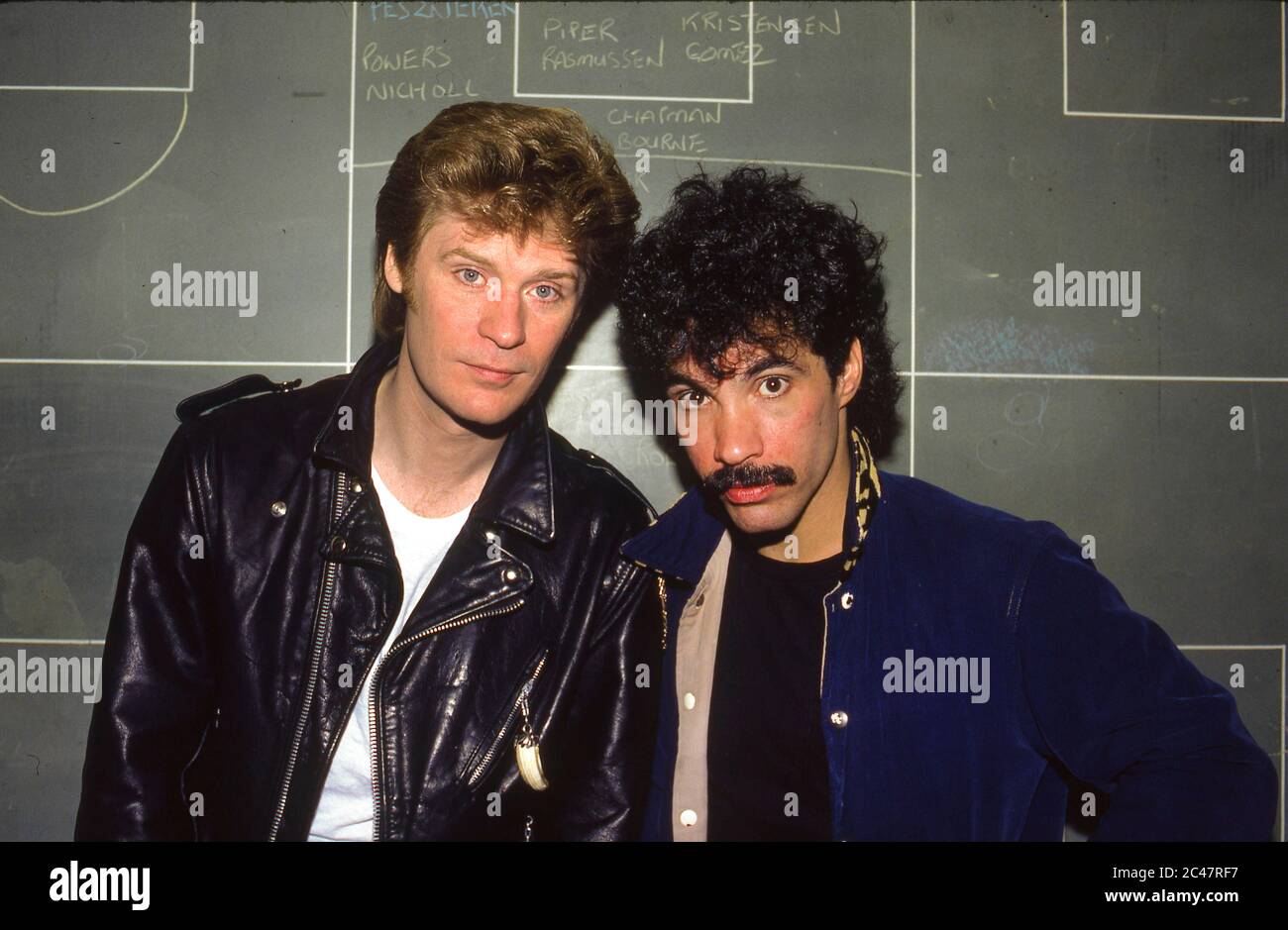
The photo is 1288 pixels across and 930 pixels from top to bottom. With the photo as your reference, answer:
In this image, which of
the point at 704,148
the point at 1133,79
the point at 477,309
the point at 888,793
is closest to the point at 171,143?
the point at 477,309

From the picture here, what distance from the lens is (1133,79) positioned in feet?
6.53

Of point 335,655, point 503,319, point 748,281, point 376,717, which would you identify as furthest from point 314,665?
point 748,281

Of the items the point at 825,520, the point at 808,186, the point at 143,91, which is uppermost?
the point at 143,91

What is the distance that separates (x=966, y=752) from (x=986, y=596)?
0.89 ft

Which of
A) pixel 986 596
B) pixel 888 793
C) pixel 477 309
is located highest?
→ pixel 477 309

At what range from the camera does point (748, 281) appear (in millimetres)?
1486

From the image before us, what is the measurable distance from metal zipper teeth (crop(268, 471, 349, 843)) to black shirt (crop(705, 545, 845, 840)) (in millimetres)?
664

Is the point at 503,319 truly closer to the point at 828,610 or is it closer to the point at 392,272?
the point at 392,272

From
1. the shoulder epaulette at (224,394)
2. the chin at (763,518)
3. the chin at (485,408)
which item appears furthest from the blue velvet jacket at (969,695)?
the shoulder epaulette at (224,394)

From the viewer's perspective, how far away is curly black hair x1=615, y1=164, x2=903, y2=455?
145cm

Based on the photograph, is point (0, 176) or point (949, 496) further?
point (0, 176)

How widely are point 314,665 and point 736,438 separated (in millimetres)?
840

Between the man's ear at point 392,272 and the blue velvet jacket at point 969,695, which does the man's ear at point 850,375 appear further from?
the man's ear at point 392,272
